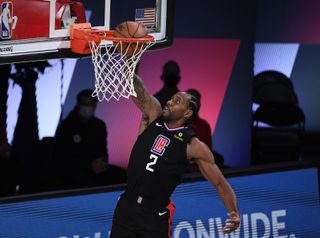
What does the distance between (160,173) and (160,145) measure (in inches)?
8.6

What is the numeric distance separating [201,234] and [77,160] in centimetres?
177

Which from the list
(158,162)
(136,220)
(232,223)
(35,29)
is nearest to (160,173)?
(158,162)

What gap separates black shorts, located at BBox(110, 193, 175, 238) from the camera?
7.58 m

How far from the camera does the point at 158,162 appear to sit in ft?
24.9

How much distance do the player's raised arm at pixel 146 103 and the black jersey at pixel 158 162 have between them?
0.11 meters

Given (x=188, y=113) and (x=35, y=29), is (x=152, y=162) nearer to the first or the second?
(x=188, y=113)

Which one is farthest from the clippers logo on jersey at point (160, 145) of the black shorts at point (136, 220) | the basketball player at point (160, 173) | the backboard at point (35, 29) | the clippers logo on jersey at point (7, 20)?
the clippers logo on jersey at point (7, 20)

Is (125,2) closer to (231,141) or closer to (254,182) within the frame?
(254,182)

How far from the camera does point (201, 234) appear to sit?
878 cm

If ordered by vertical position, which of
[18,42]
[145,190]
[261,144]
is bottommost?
[261,144]

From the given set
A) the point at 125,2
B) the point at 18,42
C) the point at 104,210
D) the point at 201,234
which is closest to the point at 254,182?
the point at 201,234

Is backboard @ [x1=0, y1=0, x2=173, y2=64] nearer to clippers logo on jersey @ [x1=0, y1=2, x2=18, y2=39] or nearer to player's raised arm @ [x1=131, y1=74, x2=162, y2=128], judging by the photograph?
clippers logo on jersey @ [x1=0, y1=2, x2=18, y2=39]

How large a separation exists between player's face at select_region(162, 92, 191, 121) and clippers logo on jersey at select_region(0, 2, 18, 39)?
1357 mm

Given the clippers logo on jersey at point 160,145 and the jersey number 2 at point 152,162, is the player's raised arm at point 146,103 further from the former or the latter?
the jersey number 2 at point 152,162
